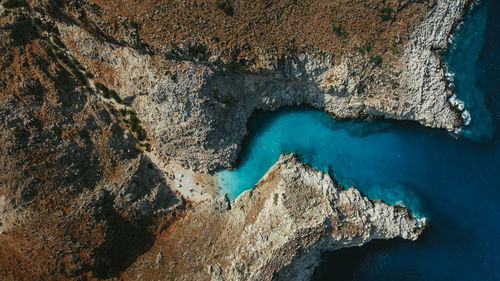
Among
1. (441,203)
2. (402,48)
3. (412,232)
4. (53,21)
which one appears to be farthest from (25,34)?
(441,203)

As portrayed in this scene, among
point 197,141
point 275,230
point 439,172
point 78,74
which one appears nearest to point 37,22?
point 78,74

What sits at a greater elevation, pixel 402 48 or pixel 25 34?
pixel 25 34

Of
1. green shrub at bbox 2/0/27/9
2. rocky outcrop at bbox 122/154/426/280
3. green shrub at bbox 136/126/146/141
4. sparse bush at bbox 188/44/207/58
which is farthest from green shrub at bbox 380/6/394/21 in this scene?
green shrub at bbox 2/0/27/9

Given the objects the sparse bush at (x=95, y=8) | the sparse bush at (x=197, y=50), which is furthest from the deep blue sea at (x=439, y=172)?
the sparse bush at (x=95, y=8)

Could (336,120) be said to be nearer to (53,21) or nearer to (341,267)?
(341,267)

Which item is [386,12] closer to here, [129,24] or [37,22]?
[129,24]

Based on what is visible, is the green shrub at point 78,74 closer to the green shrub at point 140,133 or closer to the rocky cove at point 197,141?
the rocky cove at point 197,141
